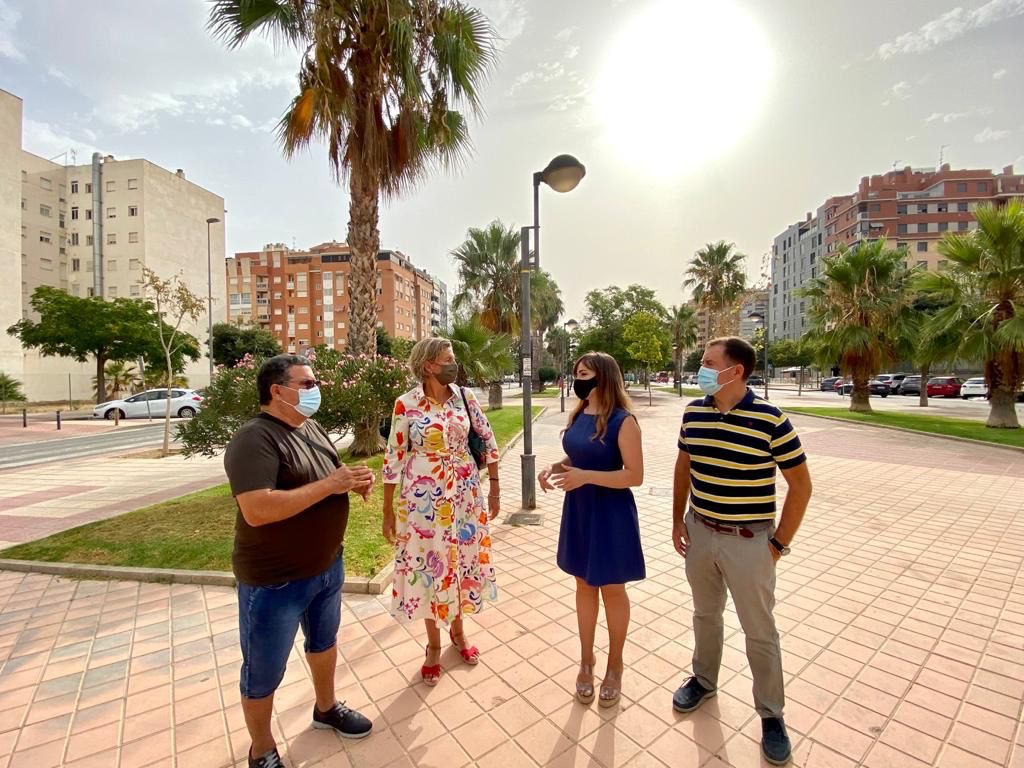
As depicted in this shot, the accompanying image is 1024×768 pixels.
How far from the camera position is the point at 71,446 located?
1465 centimetres

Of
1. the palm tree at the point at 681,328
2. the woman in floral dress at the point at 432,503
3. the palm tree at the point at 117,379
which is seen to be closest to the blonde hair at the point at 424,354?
the woman in floral dress at the point at 432,503

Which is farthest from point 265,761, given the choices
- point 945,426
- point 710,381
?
point 945,426

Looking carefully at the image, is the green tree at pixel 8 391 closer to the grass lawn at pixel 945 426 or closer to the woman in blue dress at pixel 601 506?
the woman in blue dress at pixel 601 506

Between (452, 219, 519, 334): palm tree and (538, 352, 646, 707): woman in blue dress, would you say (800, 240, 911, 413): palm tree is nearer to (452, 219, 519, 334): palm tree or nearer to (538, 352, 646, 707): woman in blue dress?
(452, 219, 519, 334): palm tree

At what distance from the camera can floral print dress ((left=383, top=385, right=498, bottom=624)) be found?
2.64 metres

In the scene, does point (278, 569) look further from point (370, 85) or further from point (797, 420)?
point (797, 420)

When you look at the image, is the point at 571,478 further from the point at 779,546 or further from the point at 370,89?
the point at 370,89

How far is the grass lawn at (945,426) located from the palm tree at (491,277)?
1443 centimetres

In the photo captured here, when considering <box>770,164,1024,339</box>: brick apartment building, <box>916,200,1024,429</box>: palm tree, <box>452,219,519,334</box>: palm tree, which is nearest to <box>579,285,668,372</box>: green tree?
<box>452,219,519,334</box>: palm tree

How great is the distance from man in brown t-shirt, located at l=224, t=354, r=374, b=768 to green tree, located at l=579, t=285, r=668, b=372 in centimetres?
3275

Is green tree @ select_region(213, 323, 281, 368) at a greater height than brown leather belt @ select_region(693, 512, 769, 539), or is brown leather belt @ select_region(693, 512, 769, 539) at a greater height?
green tree @ select_region(213, 323, 281, 368)

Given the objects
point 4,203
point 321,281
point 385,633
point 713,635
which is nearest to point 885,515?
point 713,635

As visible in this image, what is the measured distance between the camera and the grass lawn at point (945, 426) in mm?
11972

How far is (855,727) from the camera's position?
2.39m
